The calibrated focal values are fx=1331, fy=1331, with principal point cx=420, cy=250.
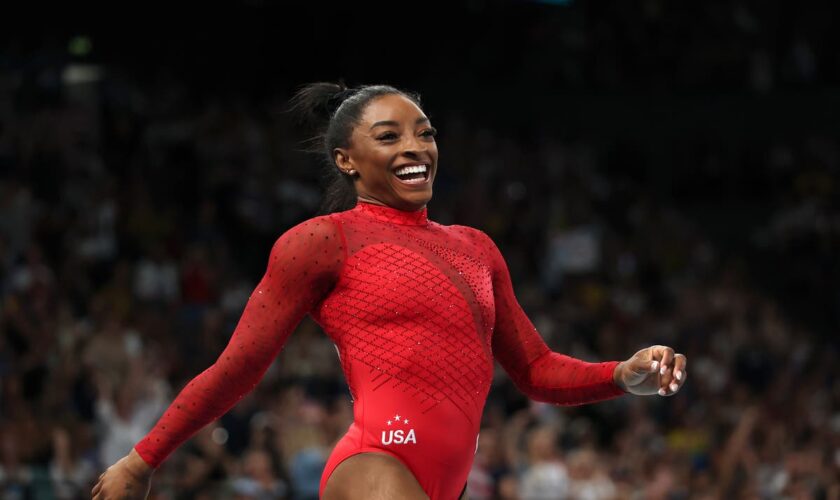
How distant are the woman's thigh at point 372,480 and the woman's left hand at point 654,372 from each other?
0.68 m

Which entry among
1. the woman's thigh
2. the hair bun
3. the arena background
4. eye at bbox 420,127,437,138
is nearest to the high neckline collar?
eye at bbox 420,127,437,138

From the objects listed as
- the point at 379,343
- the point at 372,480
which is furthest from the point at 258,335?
the point at 372,480

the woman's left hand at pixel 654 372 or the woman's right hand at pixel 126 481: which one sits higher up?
the woman's left hand at pixel 654 372

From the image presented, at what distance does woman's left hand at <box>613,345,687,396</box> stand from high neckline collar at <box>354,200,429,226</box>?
0.75m

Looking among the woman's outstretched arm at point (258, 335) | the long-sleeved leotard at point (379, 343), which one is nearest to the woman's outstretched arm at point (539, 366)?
the long-sleeved leotard at point (379, 343)

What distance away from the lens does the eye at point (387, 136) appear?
3904mm

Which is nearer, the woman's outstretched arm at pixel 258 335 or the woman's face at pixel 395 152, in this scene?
the woman's outstretched arm at pixel 258 335

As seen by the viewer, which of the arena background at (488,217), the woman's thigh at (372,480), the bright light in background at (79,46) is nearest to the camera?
the woman's thigh at (372,480)

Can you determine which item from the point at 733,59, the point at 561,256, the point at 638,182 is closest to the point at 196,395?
the point at 561,256

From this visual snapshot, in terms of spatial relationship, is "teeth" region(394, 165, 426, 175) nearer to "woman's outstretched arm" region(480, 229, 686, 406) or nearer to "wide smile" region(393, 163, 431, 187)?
"wide smile" region(393, 163, 431, 187)

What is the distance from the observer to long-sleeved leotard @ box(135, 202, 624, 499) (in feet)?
12.0

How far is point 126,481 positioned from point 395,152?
1.20 meters

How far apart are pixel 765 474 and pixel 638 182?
21.3 feet

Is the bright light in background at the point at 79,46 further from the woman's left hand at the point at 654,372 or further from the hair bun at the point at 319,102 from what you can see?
the woman's left hand at the point at 654,372
